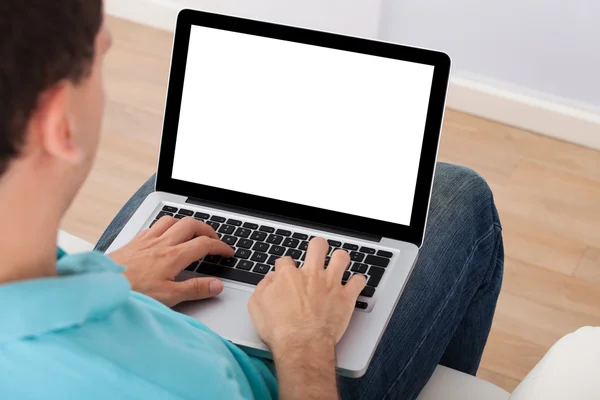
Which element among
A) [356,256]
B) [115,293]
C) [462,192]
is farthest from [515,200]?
[115,293]

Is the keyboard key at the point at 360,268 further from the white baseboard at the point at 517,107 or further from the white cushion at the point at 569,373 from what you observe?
the white baseboard at the point at 517,107

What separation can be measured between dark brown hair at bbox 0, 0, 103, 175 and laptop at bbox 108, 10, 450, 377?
1.54 ft

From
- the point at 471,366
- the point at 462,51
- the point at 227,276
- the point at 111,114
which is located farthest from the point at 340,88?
the point at 111,114

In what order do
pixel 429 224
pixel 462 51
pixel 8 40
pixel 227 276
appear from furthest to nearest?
pixel 462 51 → pixel 429 224 → pixel 227 276 → pixel 8 40

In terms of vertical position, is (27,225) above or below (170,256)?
above

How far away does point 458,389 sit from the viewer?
41.5 inches

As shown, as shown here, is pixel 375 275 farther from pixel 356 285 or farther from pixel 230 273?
pixel 230 273

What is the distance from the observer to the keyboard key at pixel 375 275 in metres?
1.02

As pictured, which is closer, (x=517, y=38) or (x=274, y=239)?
(x=274, y=239)

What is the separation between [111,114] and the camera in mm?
2344

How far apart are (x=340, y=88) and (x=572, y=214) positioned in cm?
107

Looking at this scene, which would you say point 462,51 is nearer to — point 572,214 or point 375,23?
point 375,23

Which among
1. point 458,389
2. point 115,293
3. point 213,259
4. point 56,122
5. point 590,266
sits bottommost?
point 590,266

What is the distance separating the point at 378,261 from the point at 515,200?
1.06m
